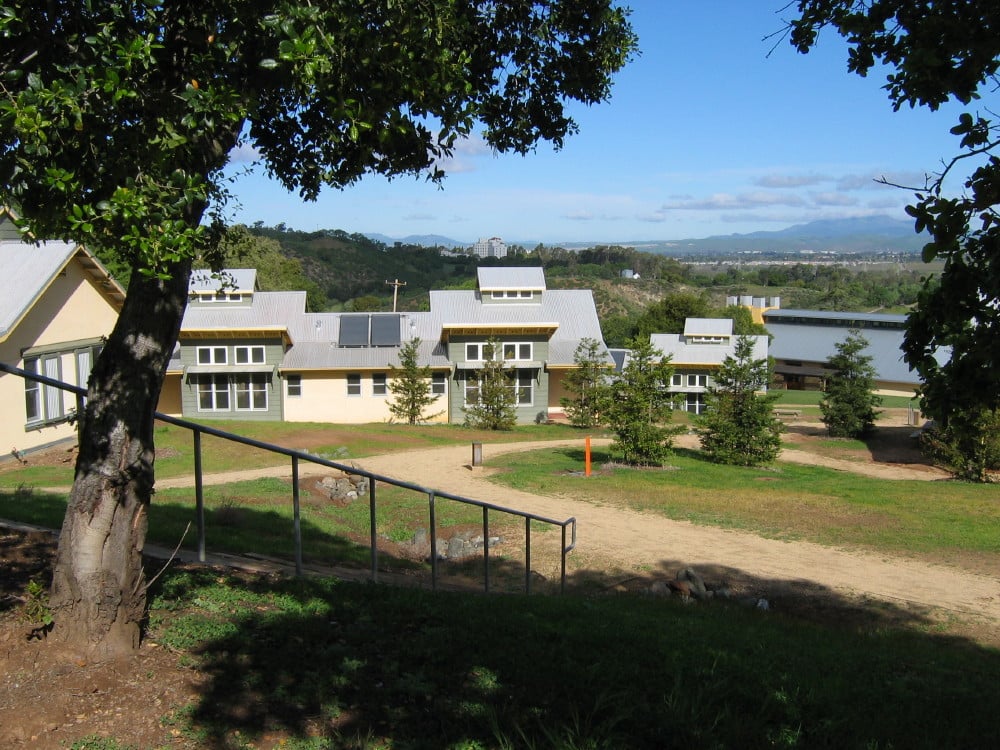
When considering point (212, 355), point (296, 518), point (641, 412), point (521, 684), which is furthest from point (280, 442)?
point (521, 684)

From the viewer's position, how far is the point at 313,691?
521cm

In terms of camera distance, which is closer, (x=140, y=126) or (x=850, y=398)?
(x=140, y=126)

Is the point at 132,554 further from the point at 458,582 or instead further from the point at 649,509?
the point at 649,509

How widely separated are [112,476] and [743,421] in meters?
26.5

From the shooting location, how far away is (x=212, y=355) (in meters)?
40.9

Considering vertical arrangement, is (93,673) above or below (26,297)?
below

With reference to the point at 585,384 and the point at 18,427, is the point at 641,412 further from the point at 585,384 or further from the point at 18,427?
the point at 18,427

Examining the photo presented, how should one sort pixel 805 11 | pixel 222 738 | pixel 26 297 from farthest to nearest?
pixel 26 297 → pixel 805 11 → pixel 222 738

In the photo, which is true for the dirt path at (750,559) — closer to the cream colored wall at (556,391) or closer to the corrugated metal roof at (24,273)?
the corrugated metal roof at (24,273)

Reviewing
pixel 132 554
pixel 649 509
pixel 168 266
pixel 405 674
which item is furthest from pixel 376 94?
pixel 649 509

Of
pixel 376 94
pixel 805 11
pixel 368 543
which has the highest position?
pixel 805 11

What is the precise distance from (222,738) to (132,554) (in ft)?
4.51

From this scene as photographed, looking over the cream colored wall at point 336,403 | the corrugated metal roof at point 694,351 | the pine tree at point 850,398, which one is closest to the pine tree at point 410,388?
the cream colored wall at point 336,403

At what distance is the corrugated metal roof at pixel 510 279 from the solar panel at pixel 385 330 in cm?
487
